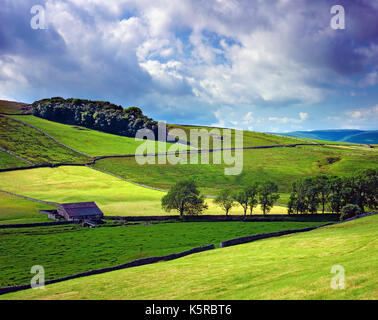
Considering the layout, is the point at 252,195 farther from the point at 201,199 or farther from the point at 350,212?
the point at 350,212

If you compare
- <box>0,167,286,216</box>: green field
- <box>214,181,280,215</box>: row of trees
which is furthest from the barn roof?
<box>214,181,280,215</box>: row of trees

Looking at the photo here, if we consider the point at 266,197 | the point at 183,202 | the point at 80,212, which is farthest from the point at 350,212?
the point at 80,212

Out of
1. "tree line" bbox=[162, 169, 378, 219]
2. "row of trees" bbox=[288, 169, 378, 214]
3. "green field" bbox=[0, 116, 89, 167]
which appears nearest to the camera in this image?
"tree line" bbox=[162, 169, 378, 219]

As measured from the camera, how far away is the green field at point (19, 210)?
64.2m

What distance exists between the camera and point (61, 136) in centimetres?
15762

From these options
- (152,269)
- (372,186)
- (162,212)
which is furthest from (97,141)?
(152,269)

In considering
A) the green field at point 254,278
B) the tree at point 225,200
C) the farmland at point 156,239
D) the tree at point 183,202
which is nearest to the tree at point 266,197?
the farmland at point 156,239

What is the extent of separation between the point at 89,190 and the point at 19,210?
25538 millimetres

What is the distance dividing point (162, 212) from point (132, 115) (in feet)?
433

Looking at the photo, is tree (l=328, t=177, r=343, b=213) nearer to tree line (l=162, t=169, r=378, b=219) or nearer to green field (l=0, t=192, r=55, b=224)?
tree line (l=162, t=169, r=378, b=219)

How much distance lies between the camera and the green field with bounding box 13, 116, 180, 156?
146750mm

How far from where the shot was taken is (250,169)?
131750 mm

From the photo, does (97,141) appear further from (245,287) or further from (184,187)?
(245,287)

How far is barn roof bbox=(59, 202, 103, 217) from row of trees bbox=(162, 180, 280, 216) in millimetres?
15574
